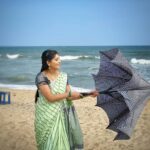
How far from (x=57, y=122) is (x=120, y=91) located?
695 millimetres

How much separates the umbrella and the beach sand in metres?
2.10

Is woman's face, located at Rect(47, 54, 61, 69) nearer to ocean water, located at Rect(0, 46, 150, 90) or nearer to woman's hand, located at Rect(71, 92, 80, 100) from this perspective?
woman's hand, located at Rect(71, 92, 80, 100)

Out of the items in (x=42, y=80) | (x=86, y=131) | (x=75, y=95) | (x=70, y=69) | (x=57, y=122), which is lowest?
(x=70, y=69)

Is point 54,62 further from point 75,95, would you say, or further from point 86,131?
point 86,131

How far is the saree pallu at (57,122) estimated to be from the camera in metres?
3.04

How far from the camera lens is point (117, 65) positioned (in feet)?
10.2

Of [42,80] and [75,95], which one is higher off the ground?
[42,80]

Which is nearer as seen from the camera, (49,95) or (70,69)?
(49,95)

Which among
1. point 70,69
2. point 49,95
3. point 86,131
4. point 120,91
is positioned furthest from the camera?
point 70,69

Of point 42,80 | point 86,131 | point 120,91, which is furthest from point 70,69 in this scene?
point 120,91

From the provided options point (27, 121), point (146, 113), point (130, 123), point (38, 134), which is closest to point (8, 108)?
point (27, 121)

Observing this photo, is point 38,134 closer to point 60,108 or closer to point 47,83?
point 60,108

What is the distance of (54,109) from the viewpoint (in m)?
3.04

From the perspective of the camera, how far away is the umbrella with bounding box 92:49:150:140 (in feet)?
9.25
